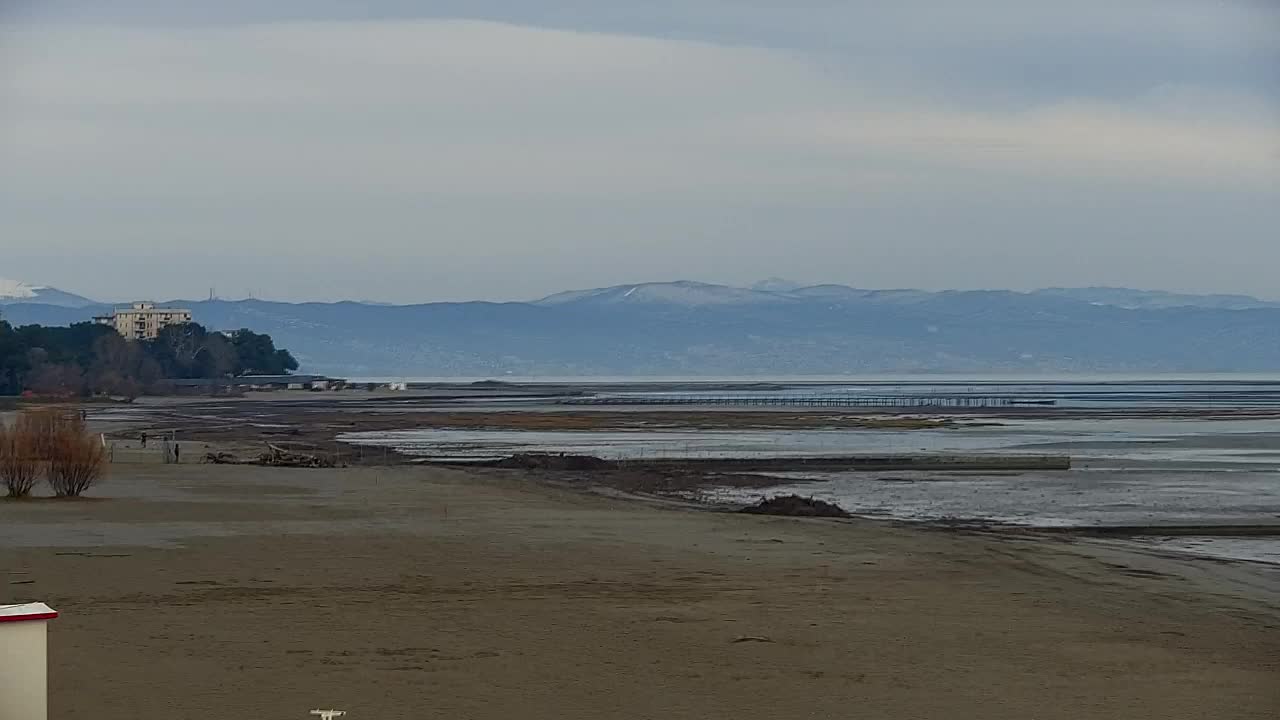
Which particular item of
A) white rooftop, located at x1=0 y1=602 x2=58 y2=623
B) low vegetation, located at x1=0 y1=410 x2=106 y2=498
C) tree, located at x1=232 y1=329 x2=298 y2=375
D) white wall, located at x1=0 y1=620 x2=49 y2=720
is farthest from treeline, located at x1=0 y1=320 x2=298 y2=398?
white rooftop, located at x1=0 y1=602 x2=58 y2=623

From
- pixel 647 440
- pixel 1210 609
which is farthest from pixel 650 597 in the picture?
pixel 647 440

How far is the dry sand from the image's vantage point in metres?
10.4

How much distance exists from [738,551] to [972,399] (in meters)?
94.7

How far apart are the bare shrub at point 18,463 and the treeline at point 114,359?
79822 millimetres

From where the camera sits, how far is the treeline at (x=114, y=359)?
10550cm

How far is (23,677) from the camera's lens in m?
6.07

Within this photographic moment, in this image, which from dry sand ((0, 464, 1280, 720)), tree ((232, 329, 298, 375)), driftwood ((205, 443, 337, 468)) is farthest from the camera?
tree ((232, 329, 298, 375))

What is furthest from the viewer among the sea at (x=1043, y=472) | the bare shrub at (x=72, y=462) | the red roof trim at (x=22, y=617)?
the sea at (x=1043, y=472)

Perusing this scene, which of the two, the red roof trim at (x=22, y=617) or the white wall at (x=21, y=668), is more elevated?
the red roof trim at (x=22, y=617)

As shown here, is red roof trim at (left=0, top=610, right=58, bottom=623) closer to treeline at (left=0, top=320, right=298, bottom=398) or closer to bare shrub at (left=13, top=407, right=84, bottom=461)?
bare shrub at (left=13, top=407, right=84, bottom=461)

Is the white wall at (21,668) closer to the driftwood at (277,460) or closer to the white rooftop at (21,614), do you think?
the white rooftop at (21,614)

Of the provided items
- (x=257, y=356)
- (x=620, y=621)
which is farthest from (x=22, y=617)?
(x=257, y=356)

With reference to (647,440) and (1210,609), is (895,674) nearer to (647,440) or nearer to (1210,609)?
(1210,609)

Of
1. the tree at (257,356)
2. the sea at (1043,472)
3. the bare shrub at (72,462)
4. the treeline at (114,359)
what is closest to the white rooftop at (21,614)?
the sea at (1043,472)
